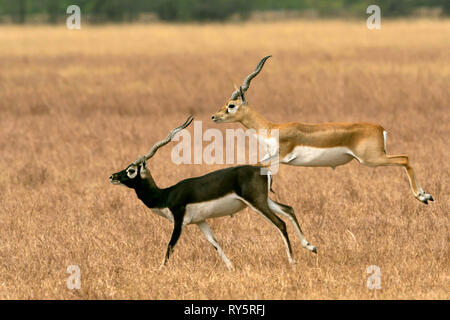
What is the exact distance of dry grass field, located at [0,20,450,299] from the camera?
667 cm

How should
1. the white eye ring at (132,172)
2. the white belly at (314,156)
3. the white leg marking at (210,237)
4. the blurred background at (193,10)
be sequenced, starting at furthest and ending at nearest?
1. the blurred background at (193,10)
2. the white belly at (314,156)
3. the white leg marking at (210,237)
4. the white eye ring at (132,172)

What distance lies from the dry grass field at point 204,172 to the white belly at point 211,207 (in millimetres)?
459

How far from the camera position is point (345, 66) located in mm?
23031

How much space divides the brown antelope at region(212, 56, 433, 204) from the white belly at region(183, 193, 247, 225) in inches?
43.7

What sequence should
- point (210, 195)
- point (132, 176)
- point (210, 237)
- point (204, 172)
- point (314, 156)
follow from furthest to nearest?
point (204, 172) < point (314, 156) < point (210, 237) < point (132, 176) < point (210, 195)

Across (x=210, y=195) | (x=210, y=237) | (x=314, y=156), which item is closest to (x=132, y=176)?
(x=210, y=195)

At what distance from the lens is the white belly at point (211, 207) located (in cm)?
646

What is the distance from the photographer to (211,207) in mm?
6469

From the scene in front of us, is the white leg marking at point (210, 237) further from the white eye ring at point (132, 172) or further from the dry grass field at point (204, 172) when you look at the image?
the white eye ring at point (132, 172)

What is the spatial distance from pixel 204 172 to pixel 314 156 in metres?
3.98

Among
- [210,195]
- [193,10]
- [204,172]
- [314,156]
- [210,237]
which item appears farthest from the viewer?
[193,10]

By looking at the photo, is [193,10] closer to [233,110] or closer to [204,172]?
[204,172]

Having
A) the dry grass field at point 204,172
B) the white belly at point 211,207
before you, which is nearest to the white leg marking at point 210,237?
the dry grass field at point 204,172

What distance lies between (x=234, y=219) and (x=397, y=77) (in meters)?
12.6
